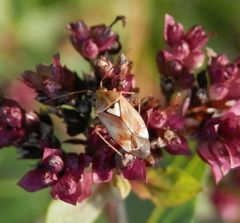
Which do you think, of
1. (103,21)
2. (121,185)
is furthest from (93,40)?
(103,21)

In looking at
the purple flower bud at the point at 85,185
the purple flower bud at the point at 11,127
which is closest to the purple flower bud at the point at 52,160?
the purple flower bud at the point at 85,185

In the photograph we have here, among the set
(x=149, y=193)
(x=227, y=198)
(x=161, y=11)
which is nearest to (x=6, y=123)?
(x=149, y=193)

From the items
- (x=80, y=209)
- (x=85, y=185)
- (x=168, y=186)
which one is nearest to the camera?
(x=85, y=185)

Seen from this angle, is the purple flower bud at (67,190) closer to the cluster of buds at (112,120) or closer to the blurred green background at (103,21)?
the cluster of buds at (112,120)

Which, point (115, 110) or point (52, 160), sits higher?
point (115, 110)

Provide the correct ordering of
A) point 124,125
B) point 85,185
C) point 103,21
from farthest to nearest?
point 103,21
point 85,185
point 124,125

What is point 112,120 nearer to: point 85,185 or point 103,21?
point 85,185
